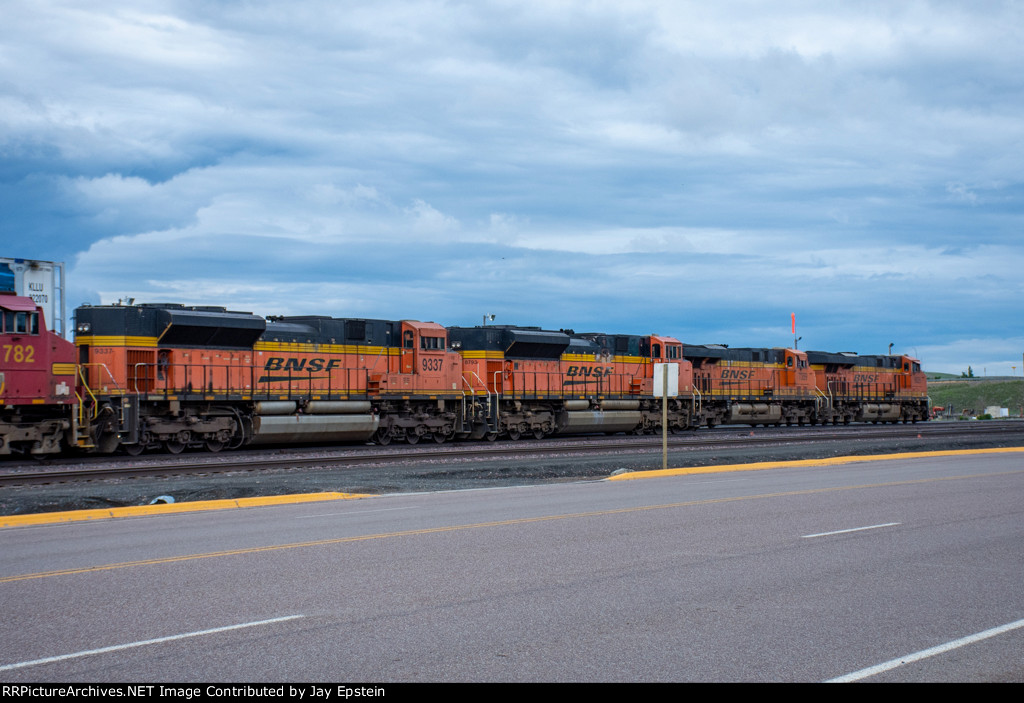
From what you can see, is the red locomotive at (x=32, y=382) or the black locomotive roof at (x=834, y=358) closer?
the red locomotive at (x=32, y=382)

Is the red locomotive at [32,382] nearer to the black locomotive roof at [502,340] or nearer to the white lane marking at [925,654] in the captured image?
the black locomotive roof at [502,340]

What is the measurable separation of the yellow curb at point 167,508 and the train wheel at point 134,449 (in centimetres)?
1263

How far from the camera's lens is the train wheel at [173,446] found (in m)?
28.5

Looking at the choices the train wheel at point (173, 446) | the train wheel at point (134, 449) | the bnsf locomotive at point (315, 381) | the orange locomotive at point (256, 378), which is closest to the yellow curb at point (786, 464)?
the bnsf locomotive at point (315, 381)

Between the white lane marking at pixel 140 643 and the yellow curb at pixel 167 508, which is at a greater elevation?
the white lane marking at pixel 140 643

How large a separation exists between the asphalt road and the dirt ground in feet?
11.7

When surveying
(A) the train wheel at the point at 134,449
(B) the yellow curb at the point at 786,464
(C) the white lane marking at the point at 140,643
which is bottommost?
(B) the yellow curb at the point at 786,464

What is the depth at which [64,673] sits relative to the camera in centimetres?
565

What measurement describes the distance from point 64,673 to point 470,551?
501cm

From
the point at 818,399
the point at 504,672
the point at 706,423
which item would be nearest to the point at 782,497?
the point at 504,672

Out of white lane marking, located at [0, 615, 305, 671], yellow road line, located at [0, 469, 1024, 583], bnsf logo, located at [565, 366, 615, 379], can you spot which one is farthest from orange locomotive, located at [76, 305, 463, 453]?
white lane marking, located at [0, 615, 305, 671]

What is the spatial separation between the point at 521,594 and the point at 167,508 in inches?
365

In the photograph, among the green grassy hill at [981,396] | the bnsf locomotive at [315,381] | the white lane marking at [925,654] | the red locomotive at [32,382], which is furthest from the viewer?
the green grassy hill at [981,396]

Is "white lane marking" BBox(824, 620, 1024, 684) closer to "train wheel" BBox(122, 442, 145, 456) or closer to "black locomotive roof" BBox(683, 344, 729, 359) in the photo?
"train wheel" BBox(122, 442, 145, 456)
